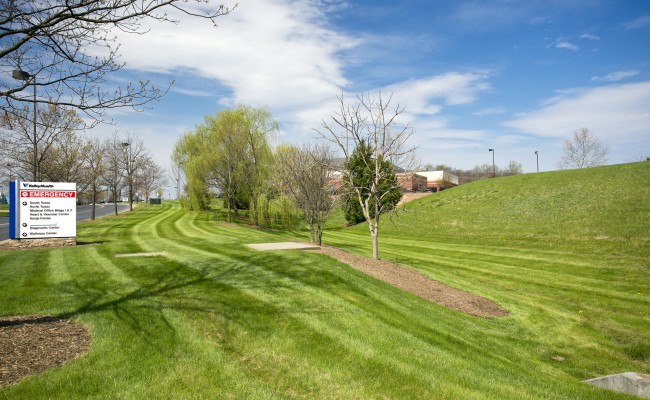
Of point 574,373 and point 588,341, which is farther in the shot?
point 588,341

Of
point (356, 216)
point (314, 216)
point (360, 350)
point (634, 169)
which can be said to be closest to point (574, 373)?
point (360, 350)

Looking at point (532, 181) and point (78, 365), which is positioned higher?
point (532, 181)

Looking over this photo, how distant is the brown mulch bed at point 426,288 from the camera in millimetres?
10805

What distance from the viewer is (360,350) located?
19.1 feet

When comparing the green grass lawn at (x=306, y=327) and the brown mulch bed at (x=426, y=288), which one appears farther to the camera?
the brown mulch bed at (x=426, y=288)

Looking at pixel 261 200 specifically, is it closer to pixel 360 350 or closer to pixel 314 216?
pixel 314 216

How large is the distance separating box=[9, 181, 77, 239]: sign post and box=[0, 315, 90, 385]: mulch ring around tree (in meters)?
9.98

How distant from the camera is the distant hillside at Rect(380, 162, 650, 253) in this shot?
2327 cm

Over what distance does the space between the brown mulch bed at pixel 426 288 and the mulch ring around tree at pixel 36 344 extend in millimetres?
7611

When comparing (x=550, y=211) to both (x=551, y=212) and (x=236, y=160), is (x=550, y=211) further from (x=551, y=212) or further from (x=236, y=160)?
(x=236, y=160)

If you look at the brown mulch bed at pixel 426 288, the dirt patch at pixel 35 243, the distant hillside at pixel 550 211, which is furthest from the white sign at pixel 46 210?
the distant hillside at pixel 550 211

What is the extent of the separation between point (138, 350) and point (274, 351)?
1817 mm

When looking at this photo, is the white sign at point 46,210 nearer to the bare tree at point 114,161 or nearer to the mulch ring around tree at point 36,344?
the mulch ring around tree at point 36,344

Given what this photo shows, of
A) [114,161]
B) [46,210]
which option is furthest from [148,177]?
[46,210]
